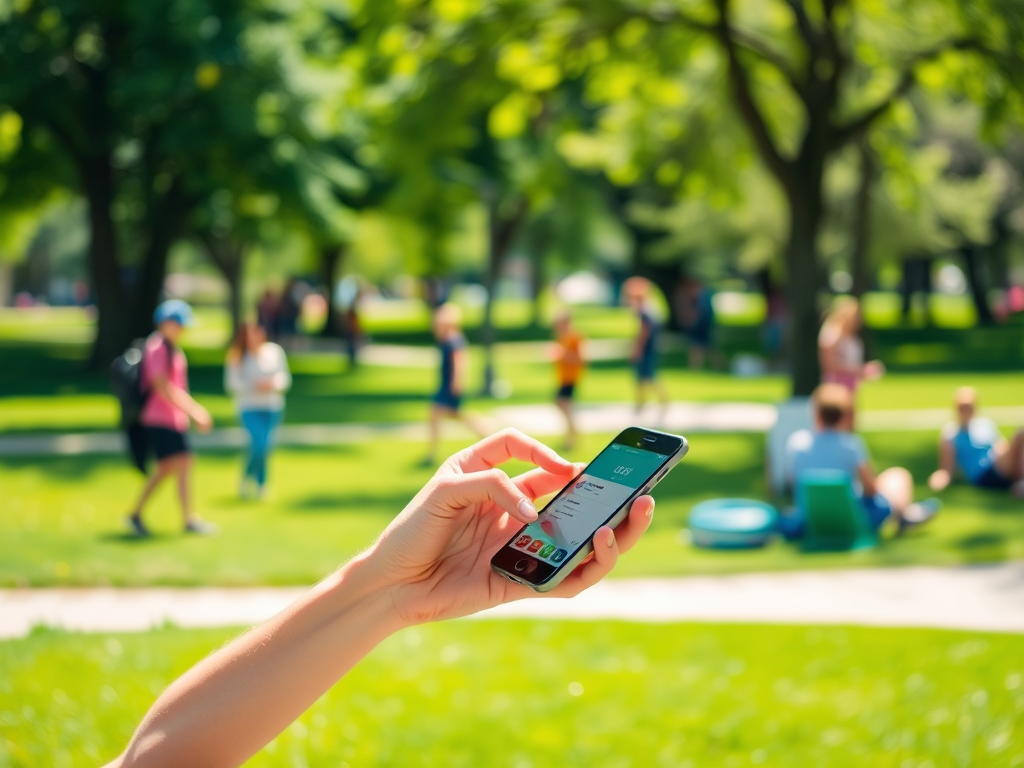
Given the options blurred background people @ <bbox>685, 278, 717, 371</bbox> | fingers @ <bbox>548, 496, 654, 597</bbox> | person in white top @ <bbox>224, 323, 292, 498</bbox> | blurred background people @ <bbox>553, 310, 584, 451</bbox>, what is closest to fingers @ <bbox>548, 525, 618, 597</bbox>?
fingers @ <bbox>548, 496, 654, 597</bbox>

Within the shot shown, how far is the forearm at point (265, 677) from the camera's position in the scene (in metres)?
2.36

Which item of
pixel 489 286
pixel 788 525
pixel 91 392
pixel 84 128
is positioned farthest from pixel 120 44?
pixel 788 525

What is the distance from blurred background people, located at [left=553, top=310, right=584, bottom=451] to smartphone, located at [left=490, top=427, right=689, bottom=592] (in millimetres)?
12074

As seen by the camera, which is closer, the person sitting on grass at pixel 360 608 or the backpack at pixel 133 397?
the person sitting on grass at pixel 360 608

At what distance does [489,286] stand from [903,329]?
82.2ft

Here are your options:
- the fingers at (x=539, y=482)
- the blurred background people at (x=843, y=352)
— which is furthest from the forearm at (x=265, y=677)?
the blurred background people at (x=843, y=352)

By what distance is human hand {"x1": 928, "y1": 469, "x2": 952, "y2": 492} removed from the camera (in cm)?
1209

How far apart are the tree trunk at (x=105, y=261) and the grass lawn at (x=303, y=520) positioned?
40.1ft

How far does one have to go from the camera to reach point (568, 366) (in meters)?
15.1

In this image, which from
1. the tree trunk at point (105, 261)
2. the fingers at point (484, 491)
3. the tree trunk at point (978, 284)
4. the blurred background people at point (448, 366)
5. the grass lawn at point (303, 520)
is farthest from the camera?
the tree trunk at point (978, 284)

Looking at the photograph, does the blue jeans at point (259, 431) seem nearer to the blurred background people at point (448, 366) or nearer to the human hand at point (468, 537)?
the blurred background people at point (448, 366)

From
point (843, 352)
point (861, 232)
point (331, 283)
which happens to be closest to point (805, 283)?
point (843, 352)

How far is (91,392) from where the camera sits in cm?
2405

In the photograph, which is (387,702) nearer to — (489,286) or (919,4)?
(919,4)
